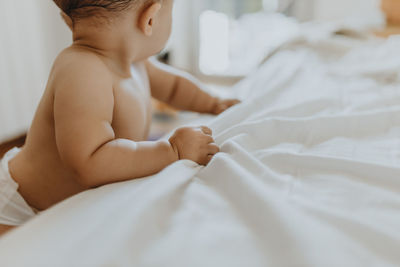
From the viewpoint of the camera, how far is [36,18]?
1.87 metres

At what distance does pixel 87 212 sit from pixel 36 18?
1.71m

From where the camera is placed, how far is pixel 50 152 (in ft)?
2.22

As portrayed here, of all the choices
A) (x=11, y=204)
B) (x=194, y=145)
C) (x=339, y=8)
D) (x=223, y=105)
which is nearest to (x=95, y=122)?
(x=194, y=145)

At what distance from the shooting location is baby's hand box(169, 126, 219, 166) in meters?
0.57

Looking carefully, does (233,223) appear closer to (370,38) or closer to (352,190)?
(352,190)

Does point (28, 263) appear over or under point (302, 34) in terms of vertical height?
over

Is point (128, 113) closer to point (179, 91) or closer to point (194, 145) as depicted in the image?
point (194, 145)

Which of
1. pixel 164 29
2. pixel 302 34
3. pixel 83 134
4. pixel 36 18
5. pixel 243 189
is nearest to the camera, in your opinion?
pixel 243 189

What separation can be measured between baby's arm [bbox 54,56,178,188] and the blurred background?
121 cm

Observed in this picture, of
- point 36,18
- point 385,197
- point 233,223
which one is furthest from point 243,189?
point 36,18

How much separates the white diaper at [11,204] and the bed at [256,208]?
26 cm

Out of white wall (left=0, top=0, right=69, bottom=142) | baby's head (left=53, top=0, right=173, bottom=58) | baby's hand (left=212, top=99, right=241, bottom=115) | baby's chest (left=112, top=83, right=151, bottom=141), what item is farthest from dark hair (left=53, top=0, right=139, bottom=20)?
white wall (left=0, top=0, right=69, bottom=142)

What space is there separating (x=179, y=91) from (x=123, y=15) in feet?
1.13

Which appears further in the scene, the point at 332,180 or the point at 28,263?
the point at 332,180
